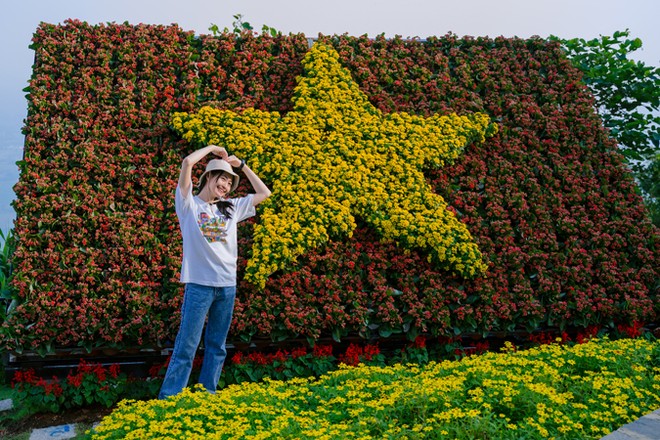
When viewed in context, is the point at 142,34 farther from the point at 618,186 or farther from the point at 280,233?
the point at 618,186

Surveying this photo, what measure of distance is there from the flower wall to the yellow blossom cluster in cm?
17

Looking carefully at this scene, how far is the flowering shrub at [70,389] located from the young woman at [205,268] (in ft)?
2.86

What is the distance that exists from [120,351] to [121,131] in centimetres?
215

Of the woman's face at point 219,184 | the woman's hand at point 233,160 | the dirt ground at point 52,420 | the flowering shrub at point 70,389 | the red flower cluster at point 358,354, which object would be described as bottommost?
the dirt ground at point 52,420

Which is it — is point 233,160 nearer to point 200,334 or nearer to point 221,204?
point 221,204

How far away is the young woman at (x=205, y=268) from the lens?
14.8 ft

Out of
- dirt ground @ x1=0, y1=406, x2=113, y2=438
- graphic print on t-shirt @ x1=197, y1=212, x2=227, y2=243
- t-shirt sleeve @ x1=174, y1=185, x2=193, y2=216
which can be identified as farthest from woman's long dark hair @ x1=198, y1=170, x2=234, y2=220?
dirt ground @ x1=0, y1=406, x2=113, y2=438

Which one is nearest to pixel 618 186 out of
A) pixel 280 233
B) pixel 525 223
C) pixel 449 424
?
pixel 525 223

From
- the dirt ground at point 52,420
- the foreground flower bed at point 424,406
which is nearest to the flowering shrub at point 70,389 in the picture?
the dirt ground at point 52,420

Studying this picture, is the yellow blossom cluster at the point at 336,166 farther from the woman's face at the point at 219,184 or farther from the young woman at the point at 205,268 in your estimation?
the woman's face at the point at 219,184

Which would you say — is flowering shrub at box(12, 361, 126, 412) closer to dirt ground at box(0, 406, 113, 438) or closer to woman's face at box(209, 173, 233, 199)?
dirt ground at box(0, 406, 113, 438)

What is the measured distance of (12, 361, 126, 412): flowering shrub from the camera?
5.07m

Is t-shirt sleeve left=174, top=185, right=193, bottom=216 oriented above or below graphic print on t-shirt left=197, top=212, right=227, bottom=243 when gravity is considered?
above

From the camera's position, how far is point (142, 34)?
647cm
